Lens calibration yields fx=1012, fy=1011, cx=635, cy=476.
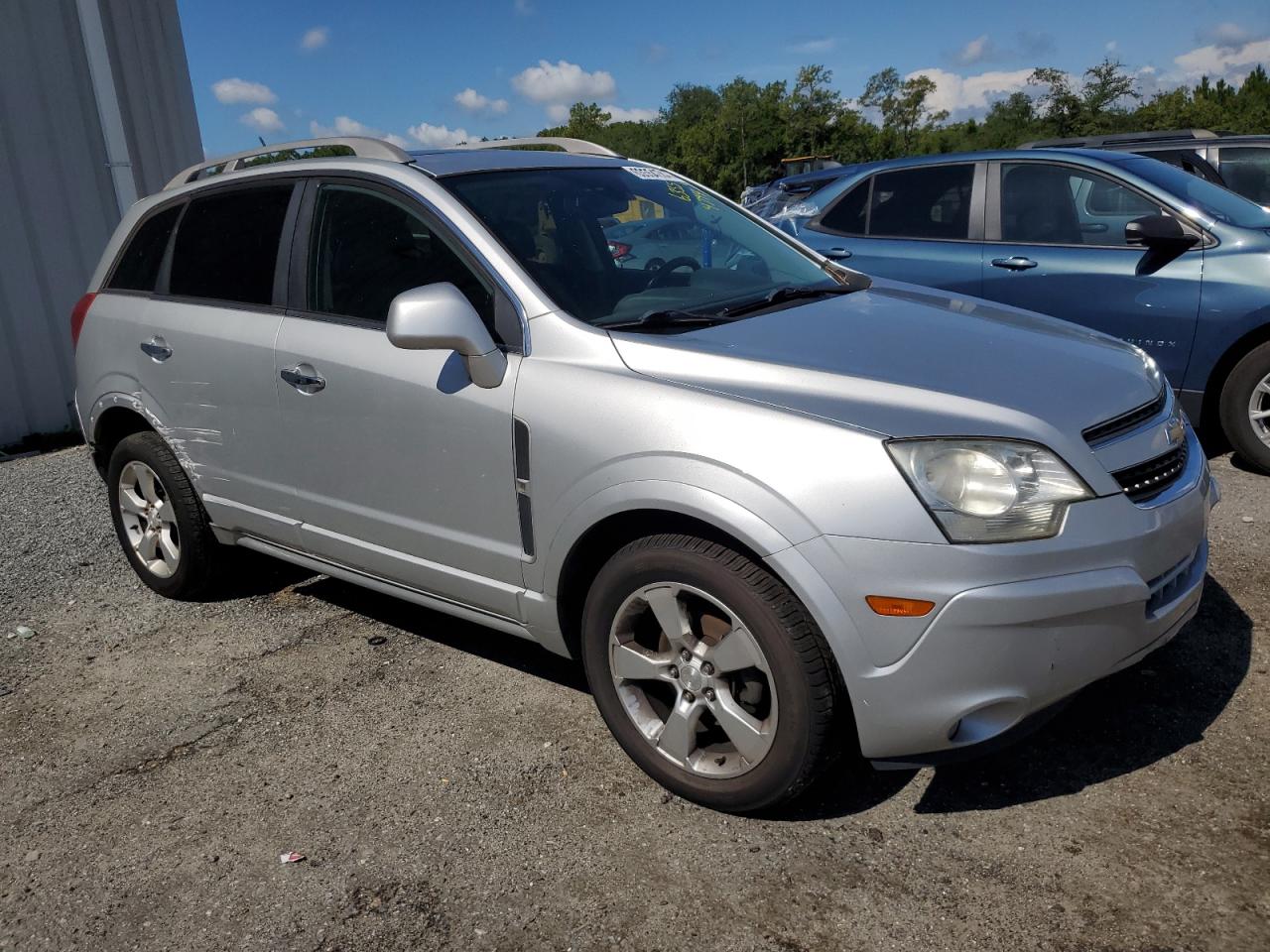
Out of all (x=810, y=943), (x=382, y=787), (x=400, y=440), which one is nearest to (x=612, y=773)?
(x=382, y=787)

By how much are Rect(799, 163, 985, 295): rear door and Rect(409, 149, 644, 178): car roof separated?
2.90 m

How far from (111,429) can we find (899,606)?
3.74 metres

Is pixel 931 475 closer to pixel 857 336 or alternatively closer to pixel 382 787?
pixel 857 336

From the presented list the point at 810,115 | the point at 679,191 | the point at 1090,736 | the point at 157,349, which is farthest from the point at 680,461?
the point at 810,115

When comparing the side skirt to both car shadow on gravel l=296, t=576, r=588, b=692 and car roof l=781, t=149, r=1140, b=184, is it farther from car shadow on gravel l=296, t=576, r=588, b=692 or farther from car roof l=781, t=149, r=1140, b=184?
car roof l=781, t=149, r=1140, b=184

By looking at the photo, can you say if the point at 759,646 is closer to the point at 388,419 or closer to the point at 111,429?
the point at 388,419

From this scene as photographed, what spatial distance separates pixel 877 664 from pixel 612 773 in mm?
1030

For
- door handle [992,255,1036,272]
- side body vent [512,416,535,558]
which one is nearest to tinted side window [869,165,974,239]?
door handle [992,255,1036,272]

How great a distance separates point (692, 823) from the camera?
277 cm

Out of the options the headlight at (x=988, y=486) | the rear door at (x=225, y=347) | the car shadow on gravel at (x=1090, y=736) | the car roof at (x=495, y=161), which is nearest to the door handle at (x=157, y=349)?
the rear door at (x=225, y=347)

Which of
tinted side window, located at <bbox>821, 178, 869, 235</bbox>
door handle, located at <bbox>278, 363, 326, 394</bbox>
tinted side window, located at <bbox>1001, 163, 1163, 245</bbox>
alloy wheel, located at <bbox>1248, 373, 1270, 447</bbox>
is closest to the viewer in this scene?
door handle, located at <bbox>278, 363, 326, 394</bbox>

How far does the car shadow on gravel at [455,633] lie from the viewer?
3725 millimetres

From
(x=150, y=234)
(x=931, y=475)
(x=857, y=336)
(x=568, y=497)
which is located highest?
(x=150, y=234)

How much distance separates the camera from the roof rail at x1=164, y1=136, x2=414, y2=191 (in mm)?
3500
